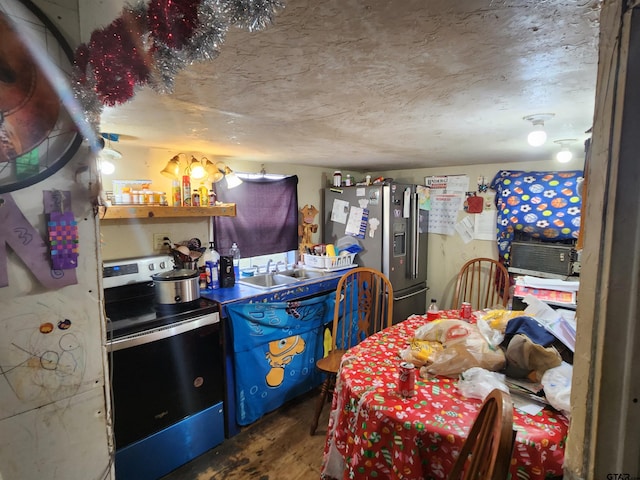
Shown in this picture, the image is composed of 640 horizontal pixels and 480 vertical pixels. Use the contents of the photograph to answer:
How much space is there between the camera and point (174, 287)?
6.64ft

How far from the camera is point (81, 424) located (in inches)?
38.7

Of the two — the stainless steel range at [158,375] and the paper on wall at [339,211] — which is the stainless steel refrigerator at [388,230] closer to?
the paper on wall at [339,211]

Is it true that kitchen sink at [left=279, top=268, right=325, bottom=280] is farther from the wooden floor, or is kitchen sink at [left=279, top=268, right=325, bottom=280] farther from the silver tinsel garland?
the silver tinsel garland

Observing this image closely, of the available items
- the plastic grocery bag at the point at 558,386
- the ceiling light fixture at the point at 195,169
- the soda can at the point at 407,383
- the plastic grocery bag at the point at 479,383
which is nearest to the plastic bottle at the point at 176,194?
the ceiling light fixture at the point at 195,169

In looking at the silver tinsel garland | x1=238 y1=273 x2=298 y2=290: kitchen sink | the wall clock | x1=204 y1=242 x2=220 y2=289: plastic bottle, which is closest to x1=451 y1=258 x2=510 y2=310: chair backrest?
x1=238 y1=273 x2=298 y2=290: kitchen sink

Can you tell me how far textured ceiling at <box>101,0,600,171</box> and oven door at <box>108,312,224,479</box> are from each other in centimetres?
113

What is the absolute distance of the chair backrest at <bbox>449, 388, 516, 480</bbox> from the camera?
0.72 metres

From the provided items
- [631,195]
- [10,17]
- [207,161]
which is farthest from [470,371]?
[207,161]

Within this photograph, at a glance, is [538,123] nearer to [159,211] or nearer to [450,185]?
[450,185]

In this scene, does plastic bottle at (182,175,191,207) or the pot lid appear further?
plastic bottle at (182,175,191,207)

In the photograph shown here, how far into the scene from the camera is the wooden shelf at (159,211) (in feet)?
6.50

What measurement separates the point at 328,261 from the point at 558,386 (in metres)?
2.10

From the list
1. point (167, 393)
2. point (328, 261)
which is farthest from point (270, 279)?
point (167, 393)

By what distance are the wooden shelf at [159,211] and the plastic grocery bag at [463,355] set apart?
1.76 metres
